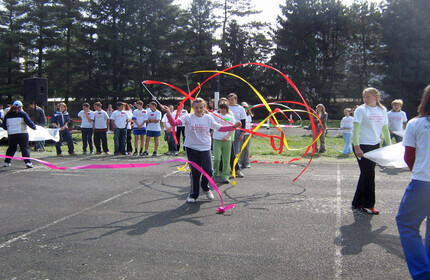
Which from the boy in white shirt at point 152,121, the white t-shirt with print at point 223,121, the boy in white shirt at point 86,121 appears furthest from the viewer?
the boy in white shirt at point 86,121

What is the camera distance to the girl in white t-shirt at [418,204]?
326 cm

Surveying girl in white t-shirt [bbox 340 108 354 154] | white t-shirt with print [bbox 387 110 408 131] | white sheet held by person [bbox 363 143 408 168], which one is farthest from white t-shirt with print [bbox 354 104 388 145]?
girl in white t-shirt [bbox 340 108 354 154]

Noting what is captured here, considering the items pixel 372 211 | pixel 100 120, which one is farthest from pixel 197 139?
pixel 100 120

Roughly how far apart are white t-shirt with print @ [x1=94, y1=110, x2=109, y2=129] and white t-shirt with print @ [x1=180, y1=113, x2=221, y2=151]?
808 centimetres

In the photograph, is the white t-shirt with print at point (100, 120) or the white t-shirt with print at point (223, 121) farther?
the white t-shirt with print at point (100, 120)

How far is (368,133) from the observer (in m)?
5.76

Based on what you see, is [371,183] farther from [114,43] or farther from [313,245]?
[114,43]

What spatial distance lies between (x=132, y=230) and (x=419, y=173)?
354 centimetres

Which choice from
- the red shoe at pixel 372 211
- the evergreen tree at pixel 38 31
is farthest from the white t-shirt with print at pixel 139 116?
the evergreen tree at pixel 38 31

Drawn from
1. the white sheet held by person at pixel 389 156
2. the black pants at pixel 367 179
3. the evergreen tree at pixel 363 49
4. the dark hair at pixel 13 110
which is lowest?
the black pants at pixel 367 179

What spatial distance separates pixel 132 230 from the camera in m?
5.14

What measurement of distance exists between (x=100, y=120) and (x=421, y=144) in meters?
12.0

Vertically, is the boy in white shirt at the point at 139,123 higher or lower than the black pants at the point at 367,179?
higher

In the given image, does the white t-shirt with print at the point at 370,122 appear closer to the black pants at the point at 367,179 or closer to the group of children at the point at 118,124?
the black pants at the point at 367,179
